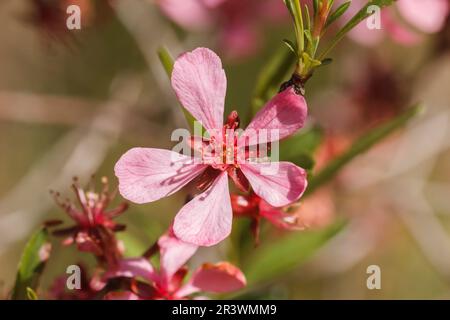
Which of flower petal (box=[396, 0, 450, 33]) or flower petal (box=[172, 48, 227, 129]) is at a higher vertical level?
flower petal (box=[396, 0, 450, 33])

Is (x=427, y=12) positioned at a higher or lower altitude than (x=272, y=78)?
higher

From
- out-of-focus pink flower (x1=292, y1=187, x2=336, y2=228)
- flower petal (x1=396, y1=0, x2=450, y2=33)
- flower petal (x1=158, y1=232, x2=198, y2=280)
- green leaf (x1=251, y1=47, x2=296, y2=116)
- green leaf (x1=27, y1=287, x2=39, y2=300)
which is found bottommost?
green leaf (x1=27, y1=287, x2=39, y2=300)

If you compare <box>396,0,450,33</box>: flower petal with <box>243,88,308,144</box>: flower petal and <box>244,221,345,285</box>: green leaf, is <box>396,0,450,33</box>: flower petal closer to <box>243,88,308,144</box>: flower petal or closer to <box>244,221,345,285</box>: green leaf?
<box>244,221,345,285</box>: green leaf

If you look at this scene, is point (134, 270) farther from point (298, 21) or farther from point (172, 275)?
point (298, 21)

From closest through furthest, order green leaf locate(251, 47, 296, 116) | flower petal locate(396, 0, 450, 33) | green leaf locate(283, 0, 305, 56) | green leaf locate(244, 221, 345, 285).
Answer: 1. green leaf locate(283, 0, 305, 56)
2. green leaf locate(251, 47, 296, 116)
3. green leaf locate(244, 221, 345, 285)
4. flower petal locate(396, 0, 450, 33)

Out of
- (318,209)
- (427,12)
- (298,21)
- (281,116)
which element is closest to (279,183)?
(281,116)

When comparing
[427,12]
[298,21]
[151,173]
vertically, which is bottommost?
[151,173]

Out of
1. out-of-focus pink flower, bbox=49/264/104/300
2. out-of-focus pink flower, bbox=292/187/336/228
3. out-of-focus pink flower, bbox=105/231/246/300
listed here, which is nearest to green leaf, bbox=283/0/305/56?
out-of-focus pink flower, bbox=105/231/246/300

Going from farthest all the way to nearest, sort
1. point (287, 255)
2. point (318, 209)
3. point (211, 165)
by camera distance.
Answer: point (318, 209) → point (287, 255) → point (211, 165)
